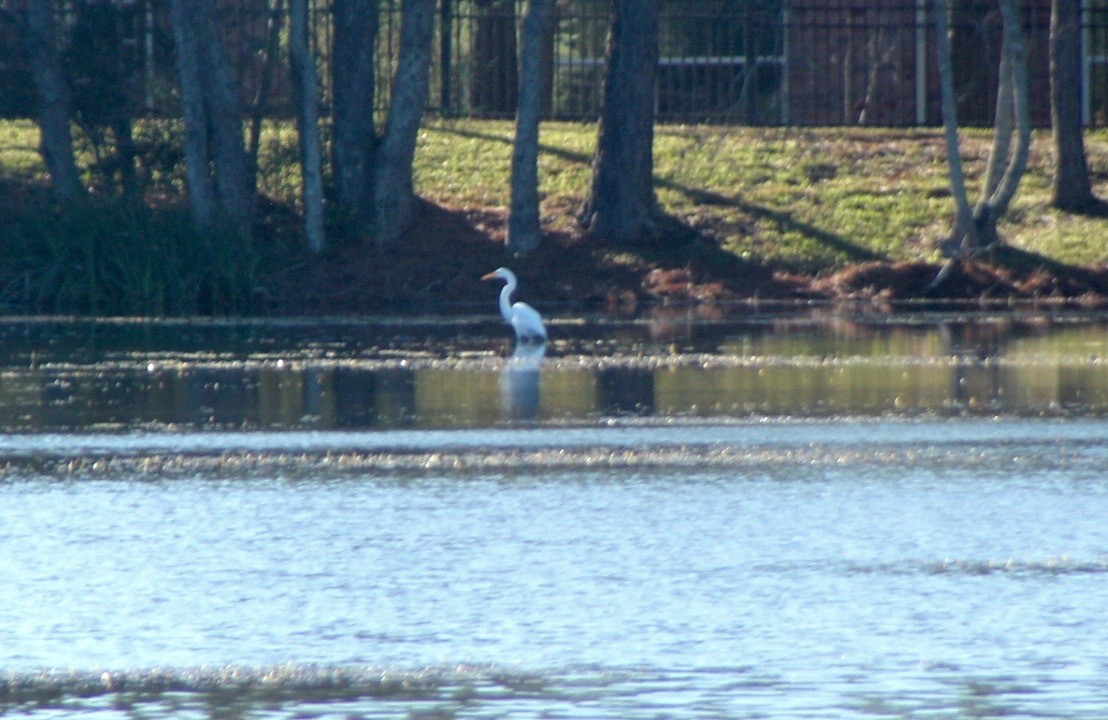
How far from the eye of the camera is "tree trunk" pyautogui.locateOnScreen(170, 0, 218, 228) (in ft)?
74.2

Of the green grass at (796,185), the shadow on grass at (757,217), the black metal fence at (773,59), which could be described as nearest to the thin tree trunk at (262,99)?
the green grass at (796,185)

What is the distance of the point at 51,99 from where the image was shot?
23.9 meters

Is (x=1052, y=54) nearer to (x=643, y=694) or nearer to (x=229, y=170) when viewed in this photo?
(x=229, y=170)

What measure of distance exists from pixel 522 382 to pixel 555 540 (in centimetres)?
599

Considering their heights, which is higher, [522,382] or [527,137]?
[527,137]

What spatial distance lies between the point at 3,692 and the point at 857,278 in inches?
670

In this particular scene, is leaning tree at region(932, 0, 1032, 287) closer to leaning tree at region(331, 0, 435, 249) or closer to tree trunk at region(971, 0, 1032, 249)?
tree trunk at region(971, 0, 1032, 249)

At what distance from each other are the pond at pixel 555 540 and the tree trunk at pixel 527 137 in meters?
8.14

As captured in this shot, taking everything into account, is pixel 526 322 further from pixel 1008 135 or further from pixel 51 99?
pixel 51 99

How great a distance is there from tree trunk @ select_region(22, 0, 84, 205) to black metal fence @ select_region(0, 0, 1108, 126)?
4.25 meters

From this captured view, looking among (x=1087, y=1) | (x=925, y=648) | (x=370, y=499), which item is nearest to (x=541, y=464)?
(x=370, y=499)

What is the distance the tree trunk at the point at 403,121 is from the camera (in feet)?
78.4

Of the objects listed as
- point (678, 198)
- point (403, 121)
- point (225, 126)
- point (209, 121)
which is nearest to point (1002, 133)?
point (678, 198)

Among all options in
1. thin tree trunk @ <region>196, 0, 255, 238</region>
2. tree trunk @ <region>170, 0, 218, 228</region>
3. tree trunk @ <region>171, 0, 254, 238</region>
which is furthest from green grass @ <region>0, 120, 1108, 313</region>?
thin tree trunk @ <region>196, 0, 255, 238</region>
